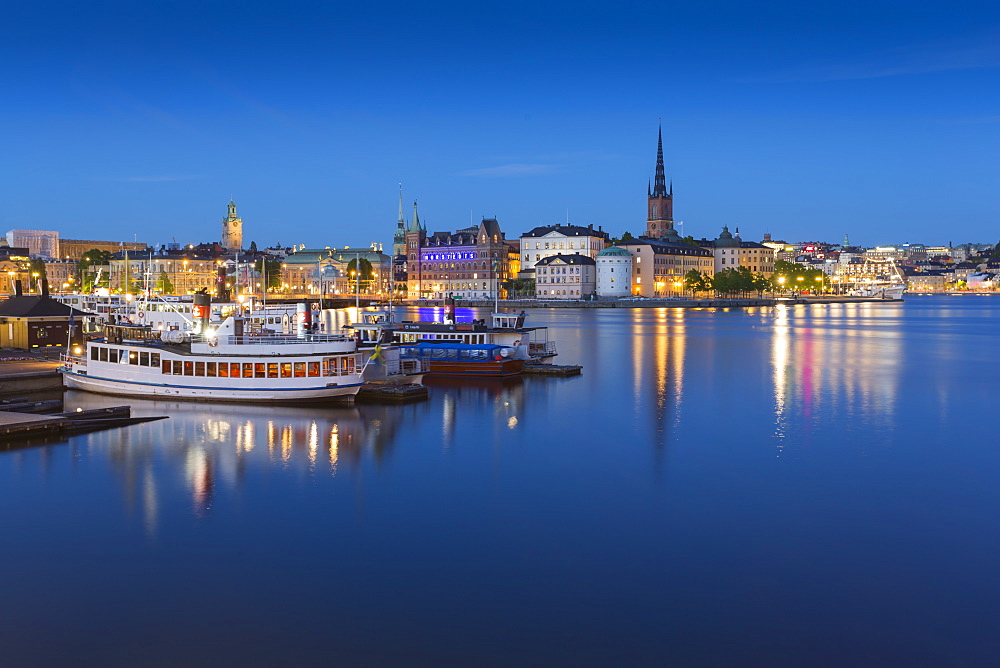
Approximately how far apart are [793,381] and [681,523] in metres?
25.0

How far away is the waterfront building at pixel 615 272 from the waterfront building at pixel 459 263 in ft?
57.6

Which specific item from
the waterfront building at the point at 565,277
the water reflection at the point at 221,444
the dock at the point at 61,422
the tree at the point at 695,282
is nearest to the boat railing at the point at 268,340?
the water reflection at the point at 221,444

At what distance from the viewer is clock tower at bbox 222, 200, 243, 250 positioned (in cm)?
18975

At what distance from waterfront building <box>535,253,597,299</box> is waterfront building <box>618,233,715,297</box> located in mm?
8278

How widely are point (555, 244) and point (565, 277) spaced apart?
14.8 m

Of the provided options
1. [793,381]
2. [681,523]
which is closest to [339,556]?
[681,523]

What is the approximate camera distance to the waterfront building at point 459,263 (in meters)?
153

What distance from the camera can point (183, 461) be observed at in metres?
21.8

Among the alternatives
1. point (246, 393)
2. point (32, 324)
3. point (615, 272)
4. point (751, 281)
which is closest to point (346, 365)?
point (246, 393)

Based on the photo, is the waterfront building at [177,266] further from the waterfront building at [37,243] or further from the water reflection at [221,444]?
the water reflection at [221,444]

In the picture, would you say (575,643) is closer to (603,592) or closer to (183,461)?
(603,592)

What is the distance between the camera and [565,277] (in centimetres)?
14575

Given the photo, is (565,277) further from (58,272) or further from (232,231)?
(58,272)

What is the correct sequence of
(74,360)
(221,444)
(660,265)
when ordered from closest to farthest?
(221,444)
(74,360)
(660,265)
